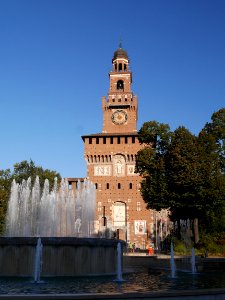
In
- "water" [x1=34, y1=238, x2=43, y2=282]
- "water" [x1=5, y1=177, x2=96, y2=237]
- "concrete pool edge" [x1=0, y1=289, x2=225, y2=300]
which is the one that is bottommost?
"concrete pool edge" [x1=0, y1=289, x2=225, y2=300]

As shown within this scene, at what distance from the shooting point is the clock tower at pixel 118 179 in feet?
144

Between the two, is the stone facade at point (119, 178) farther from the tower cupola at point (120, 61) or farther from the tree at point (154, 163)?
the tree at point (154, 163)

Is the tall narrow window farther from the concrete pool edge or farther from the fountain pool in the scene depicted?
the concrete pool edge

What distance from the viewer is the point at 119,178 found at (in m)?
45.6

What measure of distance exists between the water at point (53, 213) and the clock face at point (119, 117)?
67.5 ft

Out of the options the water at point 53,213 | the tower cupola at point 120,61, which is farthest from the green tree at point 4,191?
the tower cupola at point 120,61

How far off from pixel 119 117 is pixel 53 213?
26.3m

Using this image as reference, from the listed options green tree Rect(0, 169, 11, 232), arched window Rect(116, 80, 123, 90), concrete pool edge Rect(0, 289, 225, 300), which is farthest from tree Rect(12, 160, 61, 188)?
concrete pool edge Rect(0, 289, 225, 300)

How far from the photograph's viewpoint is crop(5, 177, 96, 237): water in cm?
2473

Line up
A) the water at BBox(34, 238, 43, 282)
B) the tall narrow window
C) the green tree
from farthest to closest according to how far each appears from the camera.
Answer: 1. the tall narrow window
2. the green tree
3. the water at BBox(34, 238, 43, 282)

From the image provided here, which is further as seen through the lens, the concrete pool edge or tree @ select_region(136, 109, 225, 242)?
tree @ select_region(136, 109, 225, 242)

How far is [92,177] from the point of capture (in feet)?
150

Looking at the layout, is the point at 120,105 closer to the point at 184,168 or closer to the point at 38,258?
the point at 184,168

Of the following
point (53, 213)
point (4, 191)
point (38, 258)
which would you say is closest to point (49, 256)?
point (38, 258)
